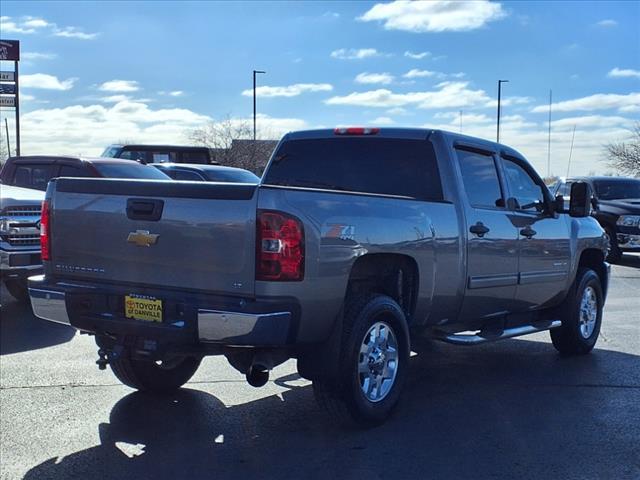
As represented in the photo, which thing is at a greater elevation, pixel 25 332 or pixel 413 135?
pixel 413 135

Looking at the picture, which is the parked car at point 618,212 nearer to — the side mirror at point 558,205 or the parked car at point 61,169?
the side mirror at point 558,205

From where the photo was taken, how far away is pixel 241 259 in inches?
165

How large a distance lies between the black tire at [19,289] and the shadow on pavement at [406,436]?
476 cm

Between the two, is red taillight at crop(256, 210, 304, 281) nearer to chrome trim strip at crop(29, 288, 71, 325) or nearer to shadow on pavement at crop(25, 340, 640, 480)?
shadow on pavement at crop(25, 340, 640, 480)

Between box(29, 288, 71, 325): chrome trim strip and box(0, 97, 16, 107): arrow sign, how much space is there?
1980 centimetres

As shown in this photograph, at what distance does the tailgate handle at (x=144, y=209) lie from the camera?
447cm

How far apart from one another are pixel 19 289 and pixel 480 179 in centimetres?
656

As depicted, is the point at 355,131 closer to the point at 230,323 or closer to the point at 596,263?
the point at 230,323

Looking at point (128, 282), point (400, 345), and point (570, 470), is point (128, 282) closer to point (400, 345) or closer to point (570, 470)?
point (400, 345)

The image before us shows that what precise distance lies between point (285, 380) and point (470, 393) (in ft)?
4.93

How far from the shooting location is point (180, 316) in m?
4.36

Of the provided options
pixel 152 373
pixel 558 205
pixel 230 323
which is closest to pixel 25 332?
pixel 152 373

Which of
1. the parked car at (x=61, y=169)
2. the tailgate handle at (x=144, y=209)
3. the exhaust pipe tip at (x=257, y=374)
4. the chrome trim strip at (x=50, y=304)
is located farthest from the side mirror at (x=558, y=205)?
the parked car at (x=61, y=169)

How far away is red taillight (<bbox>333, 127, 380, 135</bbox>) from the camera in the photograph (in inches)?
236
